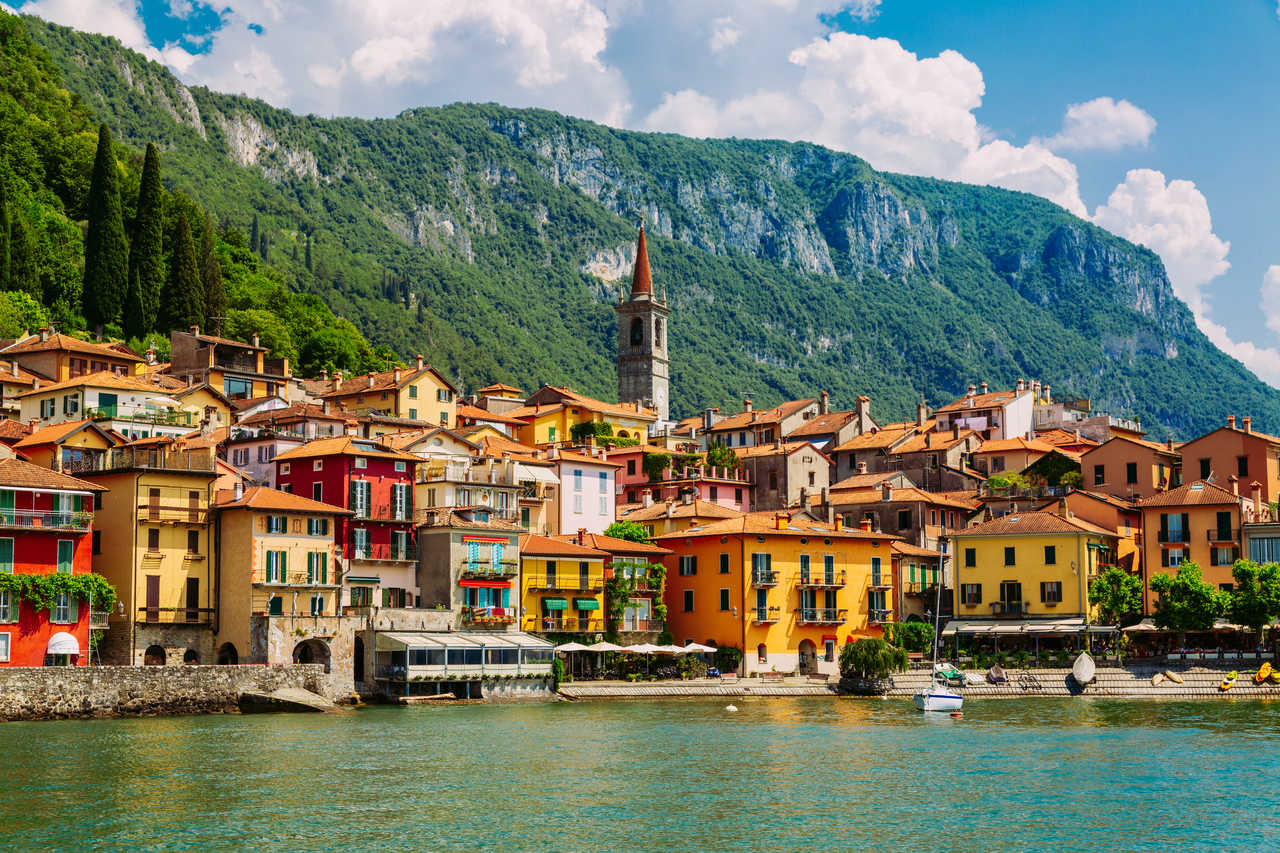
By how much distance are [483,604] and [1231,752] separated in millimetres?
37708

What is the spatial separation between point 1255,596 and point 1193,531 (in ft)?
31.2


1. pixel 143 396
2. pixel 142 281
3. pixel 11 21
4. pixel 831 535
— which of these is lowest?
pixel 831 535

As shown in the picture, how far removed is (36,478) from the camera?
2518 inches

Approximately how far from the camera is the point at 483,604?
78750 mm

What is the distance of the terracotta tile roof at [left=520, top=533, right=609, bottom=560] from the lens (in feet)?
270

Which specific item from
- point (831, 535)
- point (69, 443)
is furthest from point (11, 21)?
point (831, 535)

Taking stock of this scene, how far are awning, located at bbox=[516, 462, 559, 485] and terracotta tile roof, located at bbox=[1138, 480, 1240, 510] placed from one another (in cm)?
3392

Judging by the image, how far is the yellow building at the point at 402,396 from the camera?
377 feet

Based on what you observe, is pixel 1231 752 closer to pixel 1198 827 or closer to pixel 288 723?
pixel 1198 827

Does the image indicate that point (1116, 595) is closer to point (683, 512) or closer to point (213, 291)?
point (683, 512)

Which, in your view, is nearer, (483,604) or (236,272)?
(483,604)

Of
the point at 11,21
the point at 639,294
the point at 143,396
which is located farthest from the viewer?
the point at 639,294

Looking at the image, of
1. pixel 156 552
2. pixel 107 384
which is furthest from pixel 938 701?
pixel 107 384

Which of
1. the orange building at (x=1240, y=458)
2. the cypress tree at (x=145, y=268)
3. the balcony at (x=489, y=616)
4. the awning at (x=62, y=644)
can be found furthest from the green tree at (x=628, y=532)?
the cypress tree at (x=145, y=268)
